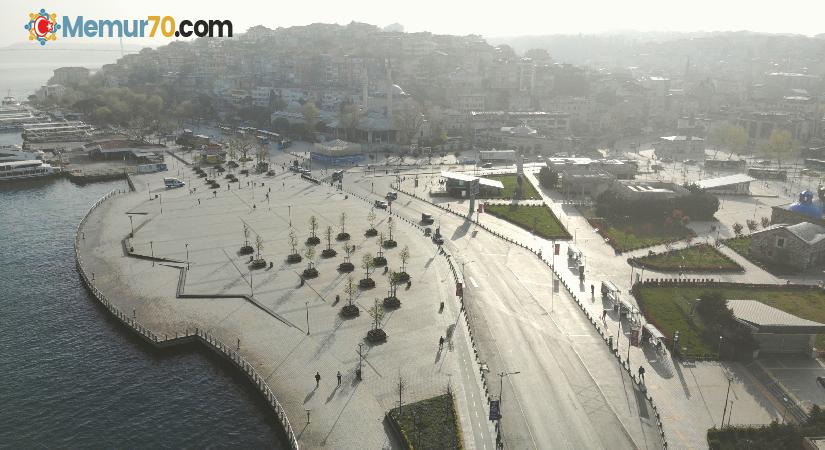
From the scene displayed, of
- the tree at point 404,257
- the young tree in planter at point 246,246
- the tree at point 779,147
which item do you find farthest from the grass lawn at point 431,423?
the tree at point 779,147

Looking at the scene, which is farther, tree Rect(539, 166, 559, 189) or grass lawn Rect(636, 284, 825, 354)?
tree Rect(539, 166, 559, 189)

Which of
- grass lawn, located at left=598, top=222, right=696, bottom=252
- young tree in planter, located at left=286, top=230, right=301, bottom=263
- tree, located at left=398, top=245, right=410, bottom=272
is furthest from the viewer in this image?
grass lawn, located at left=598, top=222, right=696, bottom=252

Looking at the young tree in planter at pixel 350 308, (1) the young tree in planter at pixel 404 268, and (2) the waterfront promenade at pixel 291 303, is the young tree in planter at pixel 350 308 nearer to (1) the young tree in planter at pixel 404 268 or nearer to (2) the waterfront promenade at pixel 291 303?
(2) the waterfront promenade at pixel 291 303

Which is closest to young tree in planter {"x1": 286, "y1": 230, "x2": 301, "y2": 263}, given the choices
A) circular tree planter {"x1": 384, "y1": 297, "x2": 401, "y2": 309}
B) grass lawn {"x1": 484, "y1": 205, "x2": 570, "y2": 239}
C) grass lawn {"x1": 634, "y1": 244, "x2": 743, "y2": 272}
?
circular tree planter {"x1": 384, "y1": 297, "x2": 401, "y2": 309}

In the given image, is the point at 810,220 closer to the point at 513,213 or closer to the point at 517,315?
the point at 513,213

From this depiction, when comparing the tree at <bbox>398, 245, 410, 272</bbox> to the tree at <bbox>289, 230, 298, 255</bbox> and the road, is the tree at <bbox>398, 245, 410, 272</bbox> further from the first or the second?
the tree at <bbox>289, 230, 298, 255</bbox>

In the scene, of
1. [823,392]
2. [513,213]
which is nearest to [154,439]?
[823,392]

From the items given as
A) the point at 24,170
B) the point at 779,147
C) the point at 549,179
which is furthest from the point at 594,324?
the point at 24,170

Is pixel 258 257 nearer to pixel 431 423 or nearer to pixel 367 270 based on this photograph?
pixel 367 270
